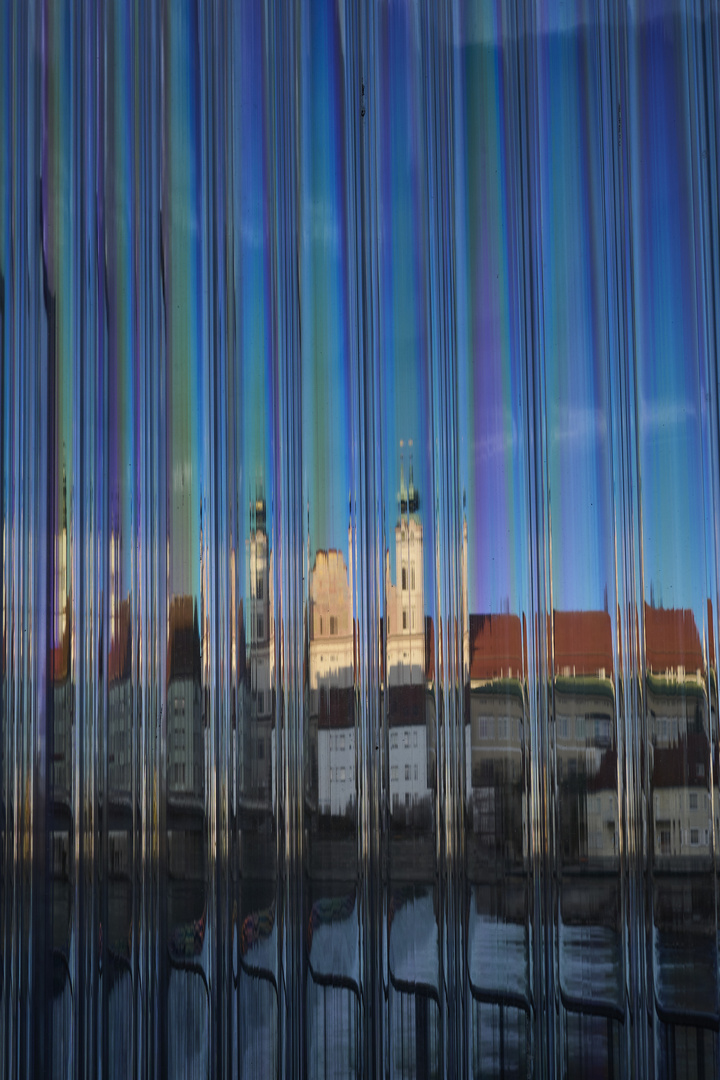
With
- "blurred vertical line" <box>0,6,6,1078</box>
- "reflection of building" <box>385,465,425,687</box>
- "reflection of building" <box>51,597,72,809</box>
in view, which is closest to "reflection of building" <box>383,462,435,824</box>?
"reflection of building" <box>385,465,425,687</box>

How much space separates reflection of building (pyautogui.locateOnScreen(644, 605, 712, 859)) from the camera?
141 cm

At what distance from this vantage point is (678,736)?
1414mm

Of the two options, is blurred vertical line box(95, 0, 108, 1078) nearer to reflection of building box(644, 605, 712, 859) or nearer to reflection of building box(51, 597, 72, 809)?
reflection of building box(51, 597, 72, 809)

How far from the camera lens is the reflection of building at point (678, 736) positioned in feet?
4.61

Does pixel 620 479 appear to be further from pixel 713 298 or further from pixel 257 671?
pixel 257 671

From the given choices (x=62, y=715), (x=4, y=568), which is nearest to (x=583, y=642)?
(x=62, y=715)

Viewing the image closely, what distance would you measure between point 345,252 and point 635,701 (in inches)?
31.8

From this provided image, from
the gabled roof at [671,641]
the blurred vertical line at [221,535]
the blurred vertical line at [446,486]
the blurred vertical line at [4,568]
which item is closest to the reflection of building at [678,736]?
the gabled roof at [671,641]

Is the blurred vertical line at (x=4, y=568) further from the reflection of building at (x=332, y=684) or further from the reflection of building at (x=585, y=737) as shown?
the reflection of building at (x=585, y=737)

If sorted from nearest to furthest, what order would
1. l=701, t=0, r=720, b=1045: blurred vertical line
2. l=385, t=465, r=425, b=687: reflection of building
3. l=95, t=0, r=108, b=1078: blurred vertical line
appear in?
l=701, t=0, r=720, b=1045: blurred vertical line, l=385, t=465, r=425, b=687: reflection of building, l=95, t=0, r=108, b=1078: blurred vertical line

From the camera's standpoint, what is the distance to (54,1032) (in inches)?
64.6

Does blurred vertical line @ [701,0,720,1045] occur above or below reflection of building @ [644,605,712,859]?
above

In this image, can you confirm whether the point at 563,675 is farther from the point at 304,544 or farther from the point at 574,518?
the point at 304,544

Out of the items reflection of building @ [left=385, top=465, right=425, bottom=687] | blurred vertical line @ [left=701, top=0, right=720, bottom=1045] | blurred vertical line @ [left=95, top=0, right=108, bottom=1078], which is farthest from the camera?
blurred vertical line @ [left=95, top=0, right=108, bottom=1078]
